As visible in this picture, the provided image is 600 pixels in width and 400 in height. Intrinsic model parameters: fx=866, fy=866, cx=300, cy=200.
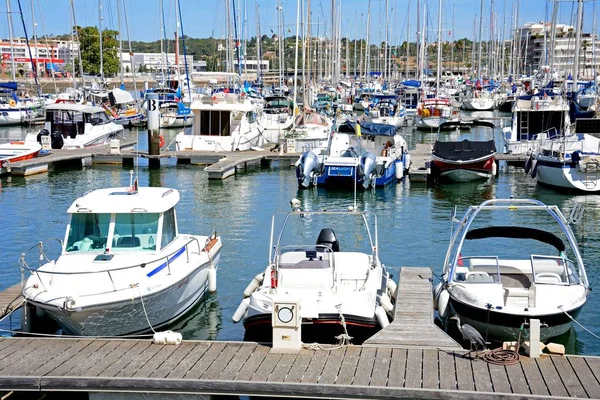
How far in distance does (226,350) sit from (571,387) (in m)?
4.91

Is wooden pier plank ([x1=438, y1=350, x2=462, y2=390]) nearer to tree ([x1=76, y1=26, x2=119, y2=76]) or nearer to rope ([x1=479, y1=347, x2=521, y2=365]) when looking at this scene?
rope ([x1=479, y1=347, x2=521, y2=365])

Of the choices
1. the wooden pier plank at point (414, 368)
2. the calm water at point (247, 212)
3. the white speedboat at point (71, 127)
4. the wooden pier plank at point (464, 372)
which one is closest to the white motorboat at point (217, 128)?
the calm water at point (247, 212)

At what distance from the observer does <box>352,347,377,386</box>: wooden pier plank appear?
11.6 meters

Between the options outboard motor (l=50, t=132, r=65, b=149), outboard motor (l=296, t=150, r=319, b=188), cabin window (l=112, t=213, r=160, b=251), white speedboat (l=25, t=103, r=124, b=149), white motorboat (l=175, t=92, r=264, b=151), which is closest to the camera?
cabin window (l=112, t=213, r=160, b=251)

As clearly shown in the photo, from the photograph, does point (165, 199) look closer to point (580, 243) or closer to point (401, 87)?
point (580, 243)

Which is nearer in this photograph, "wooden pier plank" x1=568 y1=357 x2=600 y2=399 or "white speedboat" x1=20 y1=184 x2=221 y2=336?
"wooden pier plank" x1=568 y1=357 x2=600 y2=399

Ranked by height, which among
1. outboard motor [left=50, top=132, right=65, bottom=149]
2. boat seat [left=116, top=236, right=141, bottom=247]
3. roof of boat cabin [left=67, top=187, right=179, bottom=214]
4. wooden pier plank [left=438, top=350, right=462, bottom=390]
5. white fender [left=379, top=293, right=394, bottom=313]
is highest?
roof of boat cabin [left=67, top=187, right=179, bottom=214]

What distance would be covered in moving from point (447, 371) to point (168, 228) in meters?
6.95

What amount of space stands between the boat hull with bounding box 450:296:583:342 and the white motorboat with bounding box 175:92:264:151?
27452mm

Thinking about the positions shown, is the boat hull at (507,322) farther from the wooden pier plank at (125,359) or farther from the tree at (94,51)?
the tree at (94,51)

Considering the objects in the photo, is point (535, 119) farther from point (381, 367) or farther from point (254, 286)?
point (381, 367)

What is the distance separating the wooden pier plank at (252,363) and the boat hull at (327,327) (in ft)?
4.49

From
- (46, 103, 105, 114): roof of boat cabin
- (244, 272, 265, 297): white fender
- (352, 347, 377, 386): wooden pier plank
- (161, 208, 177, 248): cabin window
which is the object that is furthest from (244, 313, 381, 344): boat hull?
(46, 103, 105, 114): roof of boat cabin

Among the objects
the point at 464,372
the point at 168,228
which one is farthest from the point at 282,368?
the point at 168,228
